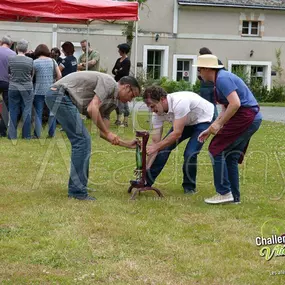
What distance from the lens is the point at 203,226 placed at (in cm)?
607

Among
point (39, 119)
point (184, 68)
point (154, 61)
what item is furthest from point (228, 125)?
point (184, 68)

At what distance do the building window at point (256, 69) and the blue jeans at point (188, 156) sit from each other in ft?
73.1

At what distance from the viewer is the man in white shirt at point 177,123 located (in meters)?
6.91

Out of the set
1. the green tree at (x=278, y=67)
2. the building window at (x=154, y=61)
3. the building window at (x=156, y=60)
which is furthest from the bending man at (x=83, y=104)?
the green tree at (x=278, y=67)

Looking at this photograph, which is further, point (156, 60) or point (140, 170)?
point (156, 60)

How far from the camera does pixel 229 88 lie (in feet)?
21.2

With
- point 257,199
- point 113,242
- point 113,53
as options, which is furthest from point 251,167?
point 113,53

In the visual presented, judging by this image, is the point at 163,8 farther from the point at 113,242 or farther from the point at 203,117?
the point at 113,242

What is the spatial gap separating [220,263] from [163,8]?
81.4ft

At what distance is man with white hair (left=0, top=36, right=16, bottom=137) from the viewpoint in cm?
1186

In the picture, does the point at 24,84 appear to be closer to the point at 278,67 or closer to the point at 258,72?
the point at 258,72

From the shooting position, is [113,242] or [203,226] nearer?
[113,242]

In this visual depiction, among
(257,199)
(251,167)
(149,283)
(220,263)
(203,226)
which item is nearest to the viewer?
(149,283)

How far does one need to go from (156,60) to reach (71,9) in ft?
56.4
